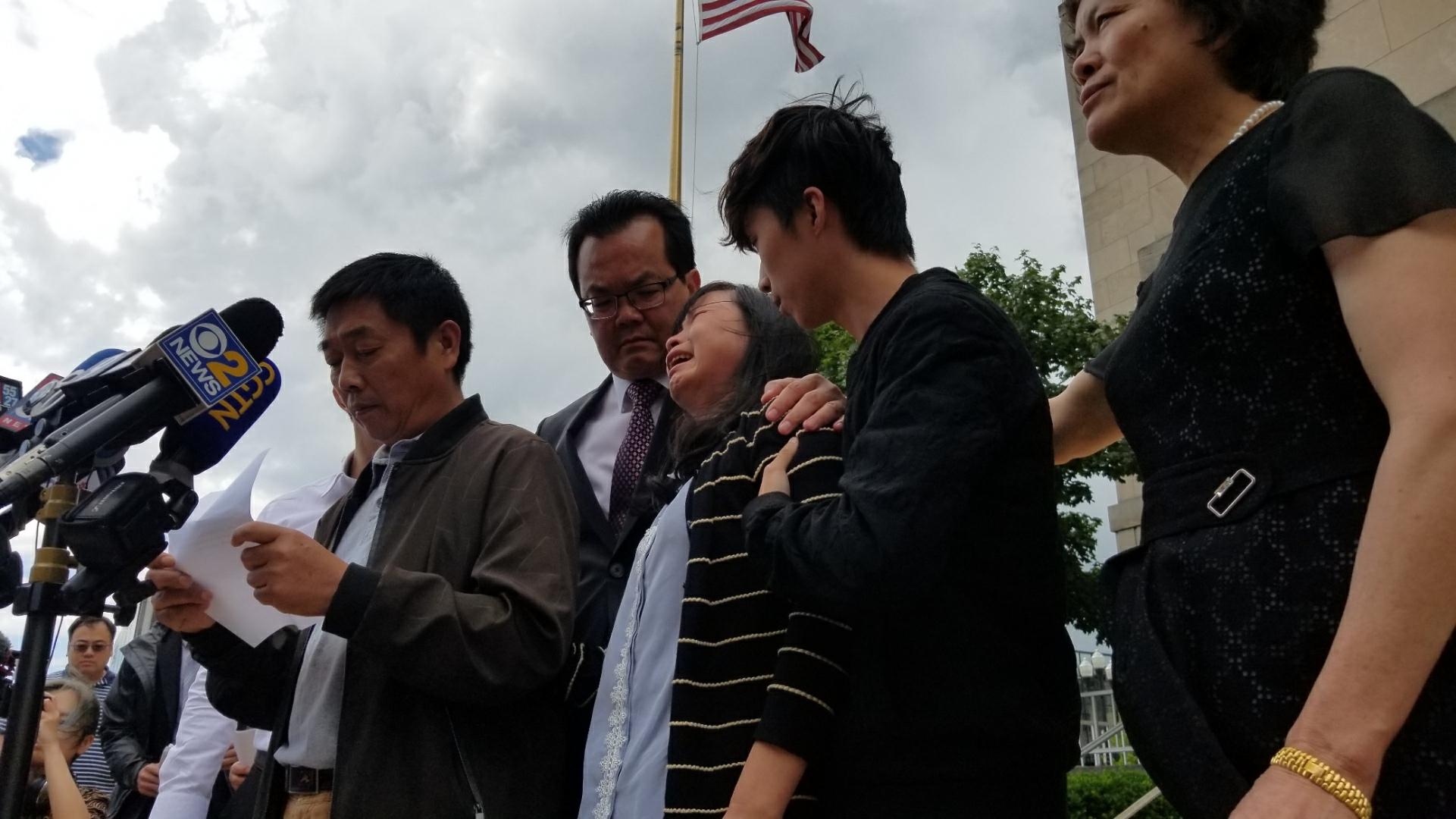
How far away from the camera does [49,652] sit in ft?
6.13

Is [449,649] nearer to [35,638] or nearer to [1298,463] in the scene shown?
[35,638]

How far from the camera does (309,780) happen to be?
2330 millimetres

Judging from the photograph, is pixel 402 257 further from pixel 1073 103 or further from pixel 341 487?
pixel 1073 103

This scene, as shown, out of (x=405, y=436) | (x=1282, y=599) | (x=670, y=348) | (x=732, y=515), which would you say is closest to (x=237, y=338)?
(x=405, y=436)

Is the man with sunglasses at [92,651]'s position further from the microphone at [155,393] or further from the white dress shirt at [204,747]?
the microphone at [155,393]

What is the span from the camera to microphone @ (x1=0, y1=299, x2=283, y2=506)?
5.94 feet

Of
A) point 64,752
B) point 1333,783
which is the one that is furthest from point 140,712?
point 1333,783

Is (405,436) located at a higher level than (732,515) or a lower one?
higher

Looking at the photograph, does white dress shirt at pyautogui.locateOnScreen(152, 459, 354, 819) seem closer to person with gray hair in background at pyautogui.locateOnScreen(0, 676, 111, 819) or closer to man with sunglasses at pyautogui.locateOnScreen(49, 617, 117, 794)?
person with gray hair in background at pyautogui.locateOnScreen(0, 676, 111, 819)

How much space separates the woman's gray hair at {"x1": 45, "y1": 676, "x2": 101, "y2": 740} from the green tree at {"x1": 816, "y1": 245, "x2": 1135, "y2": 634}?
38.5ft

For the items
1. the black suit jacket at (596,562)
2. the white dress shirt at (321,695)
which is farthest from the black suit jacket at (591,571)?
the white dress shirt at (321,695)

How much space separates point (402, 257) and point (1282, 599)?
247cm

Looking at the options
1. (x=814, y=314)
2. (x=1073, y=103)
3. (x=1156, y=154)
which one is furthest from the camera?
(x=1073, y=103)

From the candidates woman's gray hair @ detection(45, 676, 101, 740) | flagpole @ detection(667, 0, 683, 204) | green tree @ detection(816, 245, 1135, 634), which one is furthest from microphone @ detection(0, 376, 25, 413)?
green tree @ detection(816, 245, 1135, 634)
